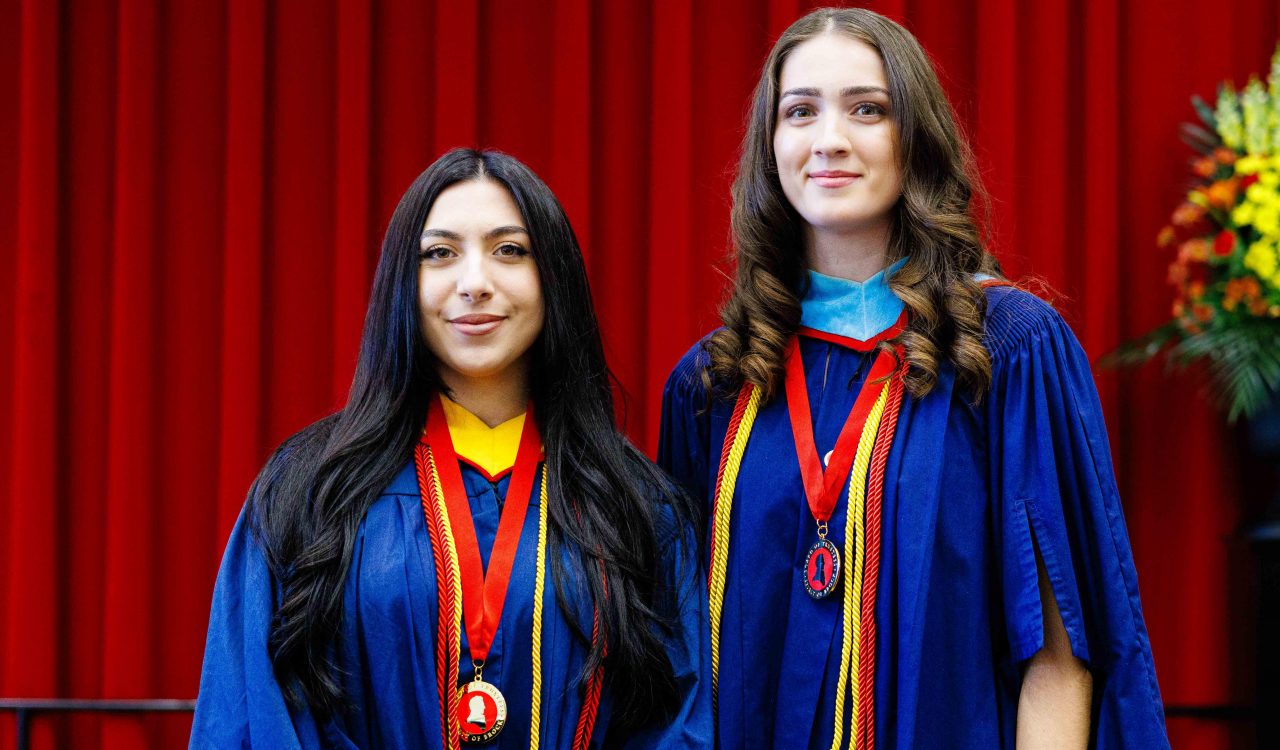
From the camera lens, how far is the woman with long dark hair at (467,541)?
1907 mm

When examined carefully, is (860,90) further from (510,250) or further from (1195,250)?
(1195,250)

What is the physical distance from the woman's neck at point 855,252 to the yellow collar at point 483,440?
620 mm

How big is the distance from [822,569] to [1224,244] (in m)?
1.58

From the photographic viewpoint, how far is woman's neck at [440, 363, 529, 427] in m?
2.16

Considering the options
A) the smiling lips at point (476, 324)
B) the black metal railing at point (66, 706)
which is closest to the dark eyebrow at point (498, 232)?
the smiling lips at point (476, 324)

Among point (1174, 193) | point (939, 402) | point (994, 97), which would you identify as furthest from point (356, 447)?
point (1174, 193)

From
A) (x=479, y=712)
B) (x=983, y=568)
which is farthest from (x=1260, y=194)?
(x=479, y=712)

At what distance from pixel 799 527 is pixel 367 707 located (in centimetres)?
75

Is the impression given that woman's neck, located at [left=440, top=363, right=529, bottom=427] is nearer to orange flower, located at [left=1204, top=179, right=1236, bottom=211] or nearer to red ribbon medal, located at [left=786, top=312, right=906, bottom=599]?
red ribbon medal, located at [left=786, top=312, right=906, bottom=599]

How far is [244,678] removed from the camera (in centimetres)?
189

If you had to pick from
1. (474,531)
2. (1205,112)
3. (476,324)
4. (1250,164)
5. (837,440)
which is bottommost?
(474,531)

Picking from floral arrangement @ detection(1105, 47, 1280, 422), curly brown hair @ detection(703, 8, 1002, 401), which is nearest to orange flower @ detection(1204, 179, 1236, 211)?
floral arrangement @ detection(1105, 47, 1280, 422)

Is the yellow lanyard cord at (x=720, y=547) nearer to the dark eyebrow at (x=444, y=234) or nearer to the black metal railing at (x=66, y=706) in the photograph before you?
the dark eyebrow at (x=444, y=234)

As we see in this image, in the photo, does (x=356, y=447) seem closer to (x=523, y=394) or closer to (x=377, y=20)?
(x=523, y=394)
